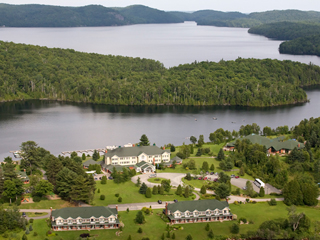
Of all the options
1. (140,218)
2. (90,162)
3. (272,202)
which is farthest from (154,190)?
(90,162)

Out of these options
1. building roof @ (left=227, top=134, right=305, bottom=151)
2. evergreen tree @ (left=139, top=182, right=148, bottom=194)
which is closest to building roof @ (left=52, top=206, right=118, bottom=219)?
evergreen tree @ (left=139, top=182, right=148, bottom=194)

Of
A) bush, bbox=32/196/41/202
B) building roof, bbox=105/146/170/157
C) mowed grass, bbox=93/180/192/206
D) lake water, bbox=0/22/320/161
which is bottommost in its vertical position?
lake water, bbox=0/22/320/161

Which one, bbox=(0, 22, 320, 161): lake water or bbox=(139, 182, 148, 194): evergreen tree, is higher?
bbox=(139, 182, 148, 194): evergreen tree

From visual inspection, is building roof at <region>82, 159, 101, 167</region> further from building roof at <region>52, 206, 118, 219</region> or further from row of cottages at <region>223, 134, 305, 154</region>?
row of cottages at <region>223, 134, 305, 154</region>

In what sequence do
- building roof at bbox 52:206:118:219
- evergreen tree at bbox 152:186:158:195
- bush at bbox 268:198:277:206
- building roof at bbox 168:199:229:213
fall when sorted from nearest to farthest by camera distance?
1. building roof at bbox 52:206:118:219
2. building roof at bbox 168:199:229:213
3. bush at bbox 268:198:277:206
4. evergreen tree at bbox 152:186:158:195

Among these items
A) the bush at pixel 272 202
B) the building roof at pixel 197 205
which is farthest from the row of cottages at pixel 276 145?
the building roof at pixel 197 205

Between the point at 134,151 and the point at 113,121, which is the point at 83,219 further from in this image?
the point at 113,121

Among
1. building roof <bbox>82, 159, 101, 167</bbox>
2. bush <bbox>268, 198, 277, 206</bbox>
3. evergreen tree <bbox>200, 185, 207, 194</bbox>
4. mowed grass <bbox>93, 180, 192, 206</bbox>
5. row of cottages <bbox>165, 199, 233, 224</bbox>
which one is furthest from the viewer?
building roof <bbox>82, 159, 101, 167</bbox>
